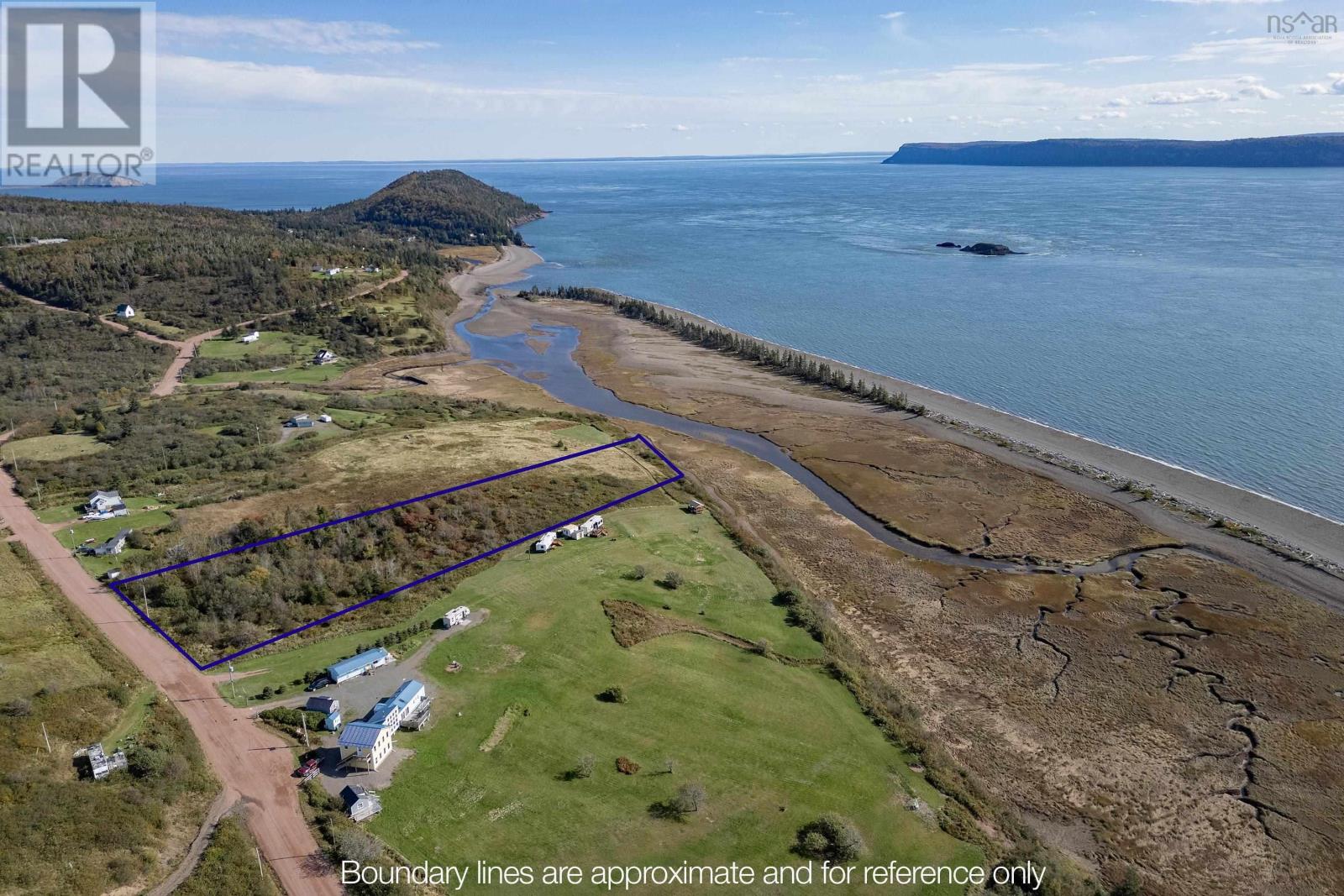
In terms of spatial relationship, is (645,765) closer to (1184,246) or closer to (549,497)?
(549,497)

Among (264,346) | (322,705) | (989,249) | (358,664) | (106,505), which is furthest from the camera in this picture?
(989,249)

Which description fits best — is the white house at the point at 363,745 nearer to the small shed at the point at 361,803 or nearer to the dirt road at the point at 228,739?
the small shed at the point at 361,803

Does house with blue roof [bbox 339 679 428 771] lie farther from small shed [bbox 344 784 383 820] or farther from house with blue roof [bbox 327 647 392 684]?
house with blue roof [bbox 327 647 392 684]

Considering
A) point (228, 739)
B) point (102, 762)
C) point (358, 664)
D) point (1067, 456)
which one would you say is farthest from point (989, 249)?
point (102, 762)

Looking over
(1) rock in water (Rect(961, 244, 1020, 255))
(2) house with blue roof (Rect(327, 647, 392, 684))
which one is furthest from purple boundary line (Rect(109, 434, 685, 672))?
(1) rock in water (Rect(961, 244, 1020, 255))

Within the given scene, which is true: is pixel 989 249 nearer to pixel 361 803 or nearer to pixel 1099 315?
pixel 1099 315

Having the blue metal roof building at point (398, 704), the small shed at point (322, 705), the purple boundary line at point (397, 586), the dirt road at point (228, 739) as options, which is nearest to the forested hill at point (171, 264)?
the purple boundary line at point (397, 586)
